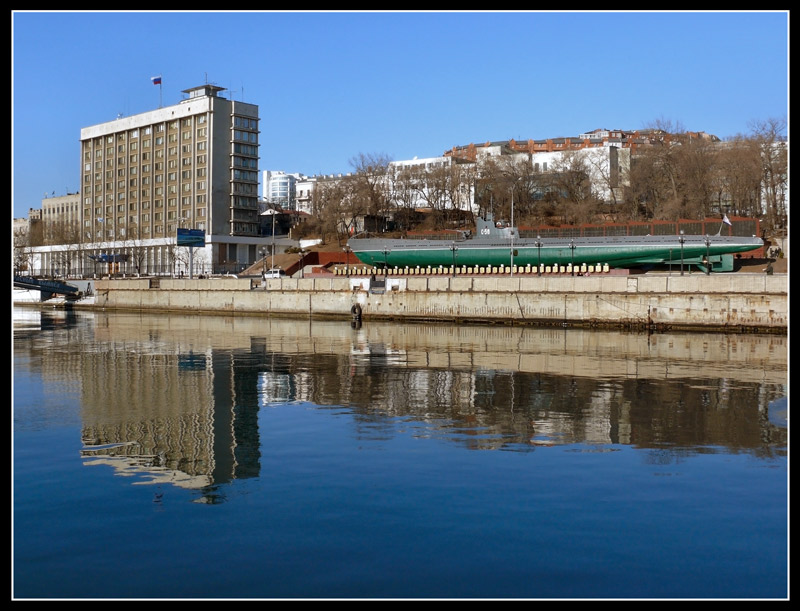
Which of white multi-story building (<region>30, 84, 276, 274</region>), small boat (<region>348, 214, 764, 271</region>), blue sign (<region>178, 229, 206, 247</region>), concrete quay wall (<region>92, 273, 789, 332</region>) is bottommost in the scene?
concrete quay wall (<region>92, 273, 789, 332</region>)

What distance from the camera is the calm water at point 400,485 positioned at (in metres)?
10.7

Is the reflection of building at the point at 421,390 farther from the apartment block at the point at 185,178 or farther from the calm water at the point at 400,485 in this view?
the apartment block at the point at 185,178

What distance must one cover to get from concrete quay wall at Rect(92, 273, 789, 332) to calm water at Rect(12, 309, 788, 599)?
2247 centimetres

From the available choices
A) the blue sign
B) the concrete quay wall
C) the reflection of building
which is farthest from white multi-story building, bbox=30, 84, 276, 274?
the reflection of building

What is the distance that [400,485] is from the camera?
580 inches

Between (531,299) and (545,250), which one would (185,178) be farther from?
(531,299)

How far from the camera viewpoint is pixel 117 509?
13258mm

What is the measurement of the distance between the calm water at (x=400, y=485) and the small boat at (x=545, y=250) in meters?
42.0

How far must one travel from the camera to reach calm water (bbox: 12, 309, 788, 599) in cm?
1071

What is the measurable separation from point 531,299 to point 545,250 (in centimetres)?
1895

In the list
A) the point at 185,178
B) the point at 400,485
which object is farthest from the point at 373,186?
the point at 400,485

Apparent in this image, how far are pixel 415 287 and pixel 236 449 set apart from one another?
50223 mm

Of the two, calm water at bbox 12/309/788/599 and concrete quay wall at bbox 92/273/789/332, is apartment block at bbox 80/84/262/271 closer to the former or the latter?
concrete quay wall at bbox 92/273/789/332

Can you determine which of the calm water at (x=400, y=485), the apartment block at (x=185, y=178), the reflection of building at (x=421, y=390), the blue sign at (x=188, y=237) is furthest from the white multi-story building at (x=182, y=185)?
the calm water at (x=400, y=485)
